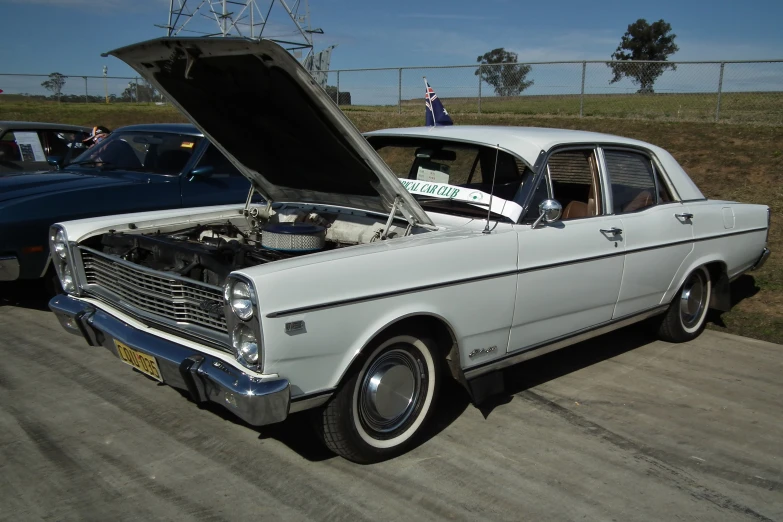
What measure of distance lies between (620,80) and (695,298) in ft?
40.3

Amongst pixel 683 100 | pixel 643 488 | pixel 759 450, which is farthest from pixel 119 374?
pixel 683 100

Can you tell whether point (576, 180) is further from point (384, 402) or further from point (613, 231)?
point (384, 402)

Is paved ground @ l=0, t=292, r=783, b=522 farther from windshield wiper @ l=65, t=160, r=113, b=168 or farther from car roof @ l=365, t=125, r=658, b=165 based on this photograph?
windshield wiper @ l=65, t=160, r=113, b=168

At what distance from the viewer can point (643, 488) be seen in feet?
11.0

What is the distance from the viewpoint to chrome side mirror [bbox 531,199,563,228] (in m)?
3.87

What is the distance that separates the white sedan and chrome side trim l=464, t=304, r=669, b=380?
0.05 ft

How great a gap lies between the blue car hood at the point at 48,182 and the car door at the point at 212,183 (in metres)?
0.51

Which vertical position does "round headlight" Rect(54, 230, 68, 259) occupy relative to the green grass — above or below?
below

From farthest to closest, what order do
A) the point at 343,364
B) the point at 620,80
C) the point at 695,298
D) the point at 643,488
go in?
the point at 620,80
the point at 695,298
the point at 643,488
the point at 343,364

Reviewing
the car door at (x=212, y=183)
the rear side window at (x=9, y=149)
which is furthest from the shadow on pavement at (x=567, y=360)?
the rear side window at (x=9, y=149)

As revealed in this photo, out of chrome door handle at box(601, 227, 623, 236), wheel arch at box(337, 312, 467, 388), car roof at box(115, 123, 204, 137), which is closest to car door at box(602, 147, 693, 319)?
chrome door handle at box(601, 227, 623, 236)

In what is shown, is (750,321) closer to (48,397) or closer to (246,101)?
(246,101)

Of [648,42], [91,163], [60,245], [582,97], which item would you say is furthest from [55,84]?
[648,42]

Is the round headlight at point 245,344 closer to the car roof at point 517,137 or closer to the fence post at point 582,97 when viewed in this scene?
the car roof at point 517,137
